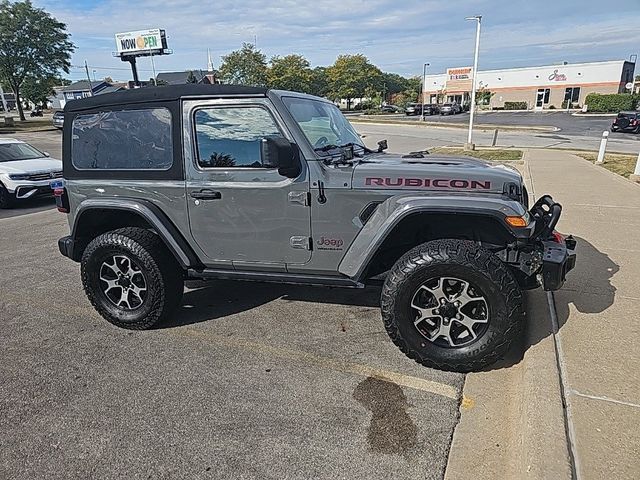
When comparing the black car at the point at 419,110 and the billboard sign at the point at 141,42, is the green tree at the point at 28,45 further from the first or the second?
the black car at the point at 419,110

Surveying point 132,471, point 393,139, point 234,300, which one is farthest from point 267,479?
point 393,139

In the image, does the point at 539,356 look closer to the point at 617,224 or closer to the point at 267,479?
the point at 267,479

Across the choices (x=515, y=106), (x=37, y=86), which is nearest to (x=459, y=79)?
(x=515, y=106)

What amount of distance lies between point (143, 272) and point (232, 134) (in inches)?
53.7

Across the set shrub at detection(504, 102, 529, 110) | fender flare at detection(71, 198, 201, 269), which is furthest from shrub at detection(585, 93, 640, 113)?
fender flare at detection(71, 198, 201, 269)

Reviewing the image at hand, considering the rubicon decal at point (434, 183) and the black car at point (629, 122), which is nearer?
the rubicon decal at point (434, 183)

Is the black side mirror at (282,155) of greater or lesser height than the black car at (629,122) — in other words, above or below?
above

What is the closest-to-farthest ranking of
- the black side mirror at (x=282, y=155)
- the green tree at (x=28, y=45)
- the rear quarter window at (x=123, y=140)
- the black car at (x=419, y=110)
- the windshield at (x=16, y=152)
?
the black side mirror at (x=282, y=155), the rear quarter window at (x=123, y=140), the windshield at (x=16, y=152), the green tree at (x=28, y=45), the black car at (x=419, y=110)

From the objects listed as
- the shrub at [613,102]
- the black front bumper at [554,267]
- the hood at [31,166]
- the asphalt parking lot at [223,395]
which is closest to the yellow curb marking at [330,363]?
the asphalt parking lot at [223,395]

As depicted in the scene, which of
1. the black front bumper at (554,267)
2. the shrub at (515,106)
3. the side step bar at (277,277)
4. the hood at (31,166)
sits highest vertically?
the black front bumper at (554,267)

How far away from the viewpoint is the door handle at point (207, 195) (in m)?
3.53

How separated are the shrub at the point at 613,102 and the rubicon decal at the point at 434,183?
195 ft

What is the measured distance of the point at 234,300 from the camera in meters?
4.53

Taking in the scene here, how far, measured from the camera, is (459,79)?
68125 mm
